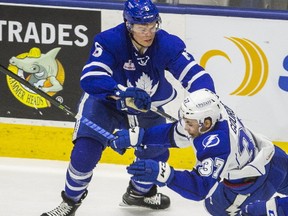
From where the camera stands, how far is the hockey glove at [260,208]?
4.01 meters

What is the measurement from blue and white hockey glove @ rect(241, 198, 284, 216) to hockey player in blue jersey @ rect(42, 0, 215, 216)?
25.5 inches

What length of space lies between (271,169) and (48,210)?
4.42 ft

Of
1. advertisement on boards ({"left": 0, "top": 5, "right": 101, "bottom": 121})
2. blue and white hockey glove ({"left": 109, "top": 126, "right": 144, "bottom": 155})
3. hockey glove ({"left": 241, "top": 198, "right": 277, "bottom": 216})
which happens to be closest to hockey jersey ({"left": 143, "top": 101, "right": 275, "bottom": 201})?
hockey glove ({"left": 241, "top": 198, "right": 277, "bottom": 216})

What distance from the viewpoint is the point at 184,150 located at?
571 centimetres

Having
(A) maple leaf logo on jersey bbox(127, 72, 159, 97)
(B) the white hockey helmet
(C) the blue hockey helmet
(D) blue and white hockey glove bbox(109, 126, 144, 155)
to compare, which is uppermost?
(C) the blue hockey helmet

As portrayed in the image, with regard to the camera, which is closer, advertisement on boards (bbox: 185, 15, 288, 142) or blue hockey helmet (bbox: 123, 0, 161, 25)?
blue hockey helmet (bbox: 123, 0, 161, 25)

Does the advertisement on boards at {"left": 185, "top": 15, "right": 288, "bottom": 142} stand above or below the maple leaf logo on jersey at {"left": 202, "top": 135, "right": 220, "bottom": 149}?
below

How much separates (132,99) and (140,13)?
1.36 ft

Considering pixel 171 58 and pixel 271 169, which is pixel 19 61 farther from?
pixel 271 169

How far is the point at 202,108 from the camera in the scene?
12.9 ft

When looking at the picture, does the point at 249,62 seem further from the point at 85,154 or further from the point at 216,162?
the point at 216,162

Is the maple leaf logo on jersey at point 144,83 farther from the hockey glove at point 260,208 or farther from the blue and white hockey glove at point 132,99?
the hockey glove at point 260,208

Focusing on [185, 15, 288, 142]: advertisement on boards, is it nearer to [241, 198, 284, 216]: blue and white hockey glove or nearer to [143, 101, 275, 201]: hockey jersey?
[143, 101, 275, 201]: hockey jersey

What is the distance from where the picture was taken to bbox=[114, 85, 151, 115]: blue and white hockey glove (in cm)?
445
